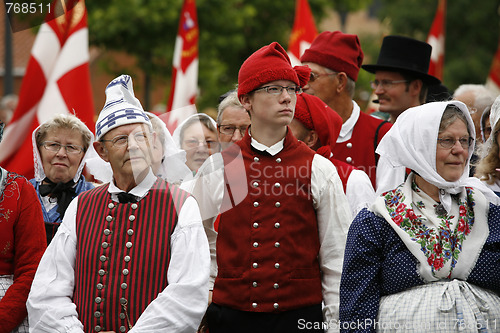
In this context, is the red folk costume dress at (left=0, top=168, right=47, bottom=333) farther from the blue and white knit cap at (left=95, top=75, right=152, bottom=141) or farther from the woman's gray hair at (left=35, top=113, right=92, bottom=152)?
the woman's gray hair at (left=35, top=113, right=92, bottom=152)

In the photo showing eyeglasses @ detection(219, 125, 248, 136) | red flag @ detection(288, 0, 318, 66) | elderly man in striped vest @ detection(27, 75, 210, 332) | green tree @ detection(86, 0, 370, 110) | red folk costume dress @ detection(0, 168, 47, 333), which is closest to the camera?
elderly man in striped vest @ detection(27, 75, 210, 332)

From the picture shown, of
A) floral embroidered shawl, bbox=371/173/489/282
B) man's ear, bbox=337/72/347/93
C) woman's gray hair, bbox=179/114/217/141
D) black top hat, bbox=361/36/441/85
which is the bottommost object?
floral embroidered shawl, bbox=371/173/489/282

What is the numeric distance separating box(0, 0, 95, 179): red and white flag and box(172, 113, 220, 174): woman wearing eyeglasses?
31.9 inches

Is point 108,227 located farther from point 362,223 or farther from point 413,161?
point 413,161

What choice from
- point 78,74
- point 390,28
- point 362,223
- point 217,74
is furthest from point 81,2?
point 390,28

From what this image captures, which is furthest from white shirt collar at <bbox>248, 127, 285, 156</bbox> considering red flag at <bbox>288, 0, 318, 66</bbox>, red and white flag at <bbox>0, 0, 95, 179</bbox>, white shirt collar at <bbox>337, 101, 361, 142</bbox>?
red flag at <bbox>288, 0, 318, 66</bbox>

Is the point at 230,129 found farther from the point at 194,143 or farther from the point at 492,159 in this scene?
the point at 492,159

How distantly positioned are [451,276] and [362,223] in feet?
1.58

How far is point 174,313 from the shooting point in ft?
12.1

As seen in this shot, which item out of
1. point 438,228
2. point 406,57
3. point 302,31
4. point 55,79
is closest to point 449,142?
point 438,228

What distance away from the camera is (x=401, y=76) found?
6.17 meters

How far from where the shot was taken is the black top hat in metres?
6.18

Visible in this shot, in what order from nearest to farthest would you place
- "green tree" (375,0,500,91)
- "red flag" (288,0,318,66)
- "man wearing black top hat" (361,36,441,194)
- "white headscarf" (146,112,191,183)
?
"white headscarf" (146,112,191,183) → "man wearing black top hat" (361,36,441,194) → "red flag" (288,0,318,66) → "green tree" (375,0,500,91)

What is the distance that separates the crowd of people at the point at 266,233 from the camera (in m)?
3.72
